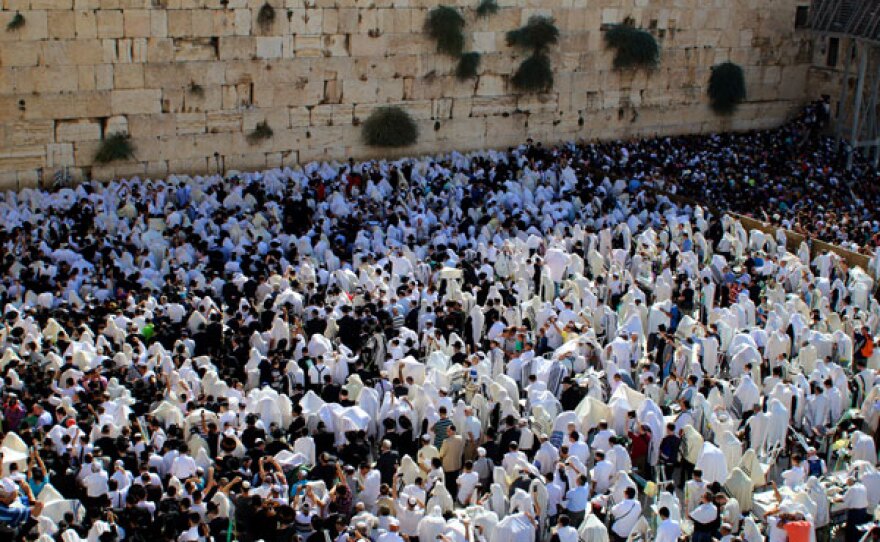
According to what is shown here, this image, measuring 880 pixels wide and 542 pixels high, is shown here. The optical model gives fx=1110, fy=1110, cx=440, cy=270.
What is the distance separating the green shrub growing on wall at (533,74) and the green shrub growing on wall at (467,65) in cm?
107

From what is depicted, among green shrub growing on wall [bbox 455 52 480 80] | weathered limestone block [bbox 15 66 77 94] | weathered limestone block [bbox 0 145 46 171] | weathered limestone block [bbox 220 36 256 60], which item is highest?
weathered limestone block [bbox 220 36 256 60]

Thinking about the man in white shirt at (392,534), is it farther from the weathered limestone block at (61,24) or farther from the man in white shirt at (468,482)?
the weathered limestone block at (61,24)

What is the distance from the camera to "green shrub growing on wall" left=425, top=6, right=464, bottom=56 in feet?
74.1

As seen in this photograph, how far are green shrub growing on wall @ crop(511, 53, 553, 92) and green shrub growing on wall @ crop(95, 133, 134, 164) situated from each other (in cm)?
844

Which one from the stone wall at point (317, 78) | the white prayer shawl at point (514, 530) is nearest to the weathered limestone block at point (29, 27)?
the stone wall at point (317, 78)

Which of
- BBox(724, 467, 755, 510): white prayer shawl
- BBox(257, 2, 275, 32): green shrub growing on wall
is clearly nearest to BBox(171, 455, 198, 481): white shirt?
BBox(724, 467, 755, 510): white prayer shawl

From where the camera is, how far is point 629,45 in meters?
24.8

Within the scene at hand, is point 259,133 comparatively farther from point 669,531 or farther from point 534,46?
point 669,531

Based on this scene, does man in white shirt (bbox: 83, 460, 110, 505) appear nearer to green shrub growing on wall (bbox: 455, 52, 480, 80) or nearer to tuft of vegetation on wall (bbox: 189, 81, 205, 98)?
tuft of vegetation on wall (bbox: 189, 81, 205, 98)

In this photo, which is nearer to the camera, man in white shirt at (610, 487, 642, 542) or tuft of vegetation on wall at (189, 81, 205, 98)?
man in white shirt at (610, 487, 642, 542)

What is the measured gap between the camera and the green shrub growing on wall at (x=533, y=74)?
23.8 meters

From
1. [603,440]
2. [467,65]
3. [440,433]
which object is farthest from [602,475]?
→ [467,65]

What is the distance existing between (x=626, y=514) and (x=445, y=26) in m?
14.7

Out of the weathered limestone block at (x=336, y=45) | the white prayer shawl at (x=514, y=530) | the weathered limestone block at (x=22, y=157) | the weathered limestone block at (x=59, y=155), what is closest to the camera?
the white prayer shawl at (x=514, y=530)
